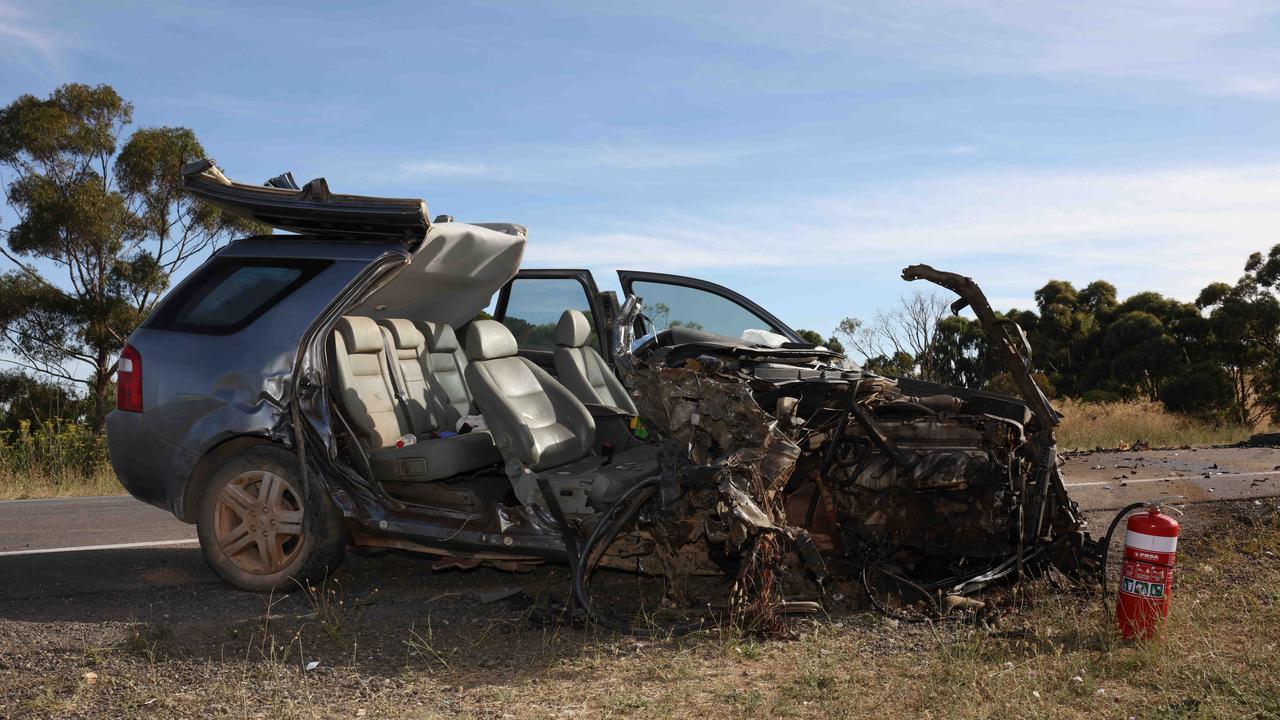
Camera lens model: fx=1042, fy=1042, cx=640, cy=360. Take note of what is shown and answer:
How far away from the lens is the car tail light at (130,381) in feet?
19.8

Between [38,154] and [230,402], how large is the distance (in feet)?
89.1

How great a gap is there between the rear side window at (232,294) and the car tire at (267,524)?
80 centimetres

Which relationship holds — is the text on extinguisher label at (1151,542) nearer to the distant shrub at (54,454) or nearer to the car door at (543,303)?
the car door at (543,303)

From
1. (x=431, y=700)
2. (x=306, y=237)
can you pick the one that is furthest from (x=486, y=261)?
(x=431, y=700)

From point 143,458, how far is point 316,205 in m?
1.80

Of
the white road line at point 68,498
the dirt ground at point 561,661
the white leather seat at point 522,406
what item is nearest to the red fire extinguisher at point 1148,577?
the dirt ground at point 561,661

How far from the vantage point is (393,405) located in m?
6.76

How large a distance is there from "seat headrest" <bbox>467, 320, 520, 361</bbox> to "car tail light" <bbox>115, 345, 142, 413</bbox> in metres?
1.93

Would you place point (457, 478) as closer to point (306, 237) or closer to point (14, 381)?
point (306, 237)

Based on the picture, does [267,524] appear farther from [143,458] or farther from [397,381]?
[397,381]

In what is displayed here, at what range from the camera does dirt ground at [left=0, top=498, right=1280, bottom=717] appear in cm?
432

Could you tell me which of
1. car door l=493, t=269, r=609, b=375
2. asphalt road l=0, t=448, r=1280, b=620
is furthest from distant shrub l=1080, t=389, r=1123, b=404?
car door l=493, t=269, r=609, b=375

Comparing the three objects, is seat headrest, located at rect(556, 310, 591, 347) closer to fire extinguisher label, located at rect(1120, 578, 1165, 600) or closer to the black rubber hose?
the black rubber hose

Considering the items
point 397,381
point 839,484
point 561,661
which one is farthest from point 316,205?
point 839,484
